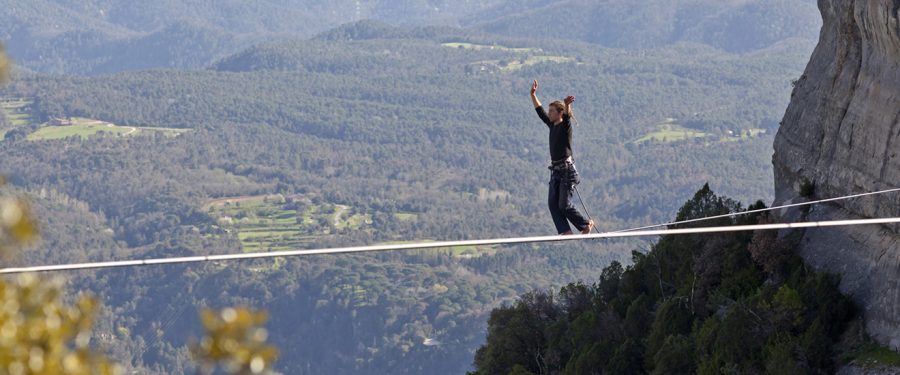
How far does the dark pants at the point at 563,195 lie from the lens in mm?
17578

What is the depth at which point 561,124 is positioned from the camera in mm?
17281

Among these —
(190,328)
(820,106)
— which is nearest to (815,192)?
(820,106)

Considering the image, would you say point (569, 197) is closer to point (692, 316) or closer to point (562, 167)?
point (562, 167)

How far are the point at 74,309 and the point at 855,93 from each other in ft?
52.9

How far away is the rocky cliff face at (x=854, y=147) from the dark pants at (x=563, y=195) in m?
4.12

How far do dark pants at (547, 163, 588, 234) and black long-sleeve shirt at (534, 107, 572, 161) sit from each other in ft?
0.47

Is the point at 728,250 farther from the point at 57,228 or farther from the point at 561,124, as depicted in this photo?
the point at 57,228

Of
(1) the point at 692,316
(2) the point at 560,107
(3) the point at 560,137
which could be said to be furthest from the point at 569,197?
(1) the point at 692,316

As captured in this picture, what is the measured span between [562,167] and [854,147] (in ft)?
16.6

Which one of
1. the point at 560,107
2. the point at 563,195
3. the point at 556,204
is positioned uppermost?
the point at 560,107

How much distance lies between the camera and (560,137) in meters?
17.4

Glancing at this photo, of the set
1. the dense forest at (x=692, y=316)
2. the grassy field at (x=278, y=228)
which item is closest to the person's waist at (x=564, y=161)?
the dense forest at (x=692, y=316)

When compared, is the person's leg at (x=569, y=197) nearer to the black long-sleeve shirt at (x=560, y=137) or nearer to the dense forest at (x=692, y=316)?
the black long-sleeve shirt at (x=560, y=137)

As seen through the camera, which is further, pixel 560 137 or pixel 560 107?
pixel 560 137
